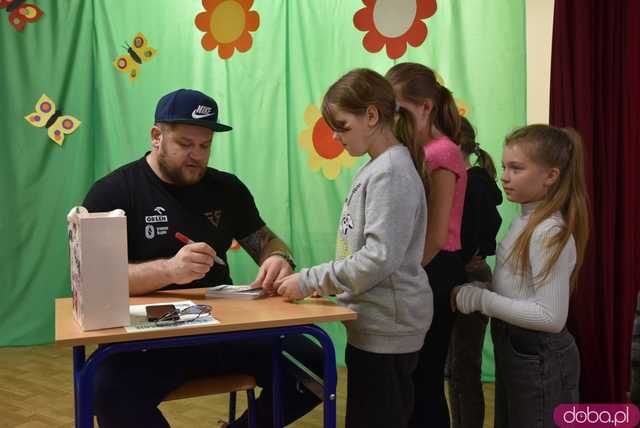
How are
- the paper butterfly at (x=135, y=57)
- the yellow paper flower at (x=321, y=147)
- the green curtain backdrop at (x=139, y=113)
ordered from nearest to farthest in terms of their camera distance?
the yellow paper flower at (x=321, y=147) → the green curtain backdrop at (x=139, y=113) → the paper butterfly at (x=135, y=57)

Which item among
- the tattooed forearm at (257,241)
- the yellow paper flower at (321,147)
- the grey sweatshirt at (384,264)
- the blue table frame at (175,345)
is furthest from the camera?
the yellow paper flower at (321,147)

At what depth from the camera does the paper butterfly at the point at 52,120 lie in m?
3.69

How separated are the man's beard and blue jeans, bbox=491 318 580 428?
3.61 ft

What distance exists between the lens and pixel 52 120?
3707mm

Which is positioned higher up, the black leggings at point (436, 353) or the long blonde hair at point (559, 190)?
the long blonde hair at point (559, 190)

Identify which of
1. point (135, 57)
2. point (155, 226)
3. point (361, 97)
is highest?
point (135, 57)

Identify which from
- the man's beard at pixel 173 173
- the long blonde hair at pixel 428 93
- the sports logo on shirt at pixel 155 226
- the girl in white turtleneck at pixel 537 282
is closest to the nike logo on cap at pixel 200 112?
the man's beard at pixel 173 173

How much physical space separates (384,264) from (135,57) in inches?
112

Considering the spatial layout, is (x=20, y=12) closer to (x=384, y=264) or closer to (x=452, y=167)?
(x=452, y=167)

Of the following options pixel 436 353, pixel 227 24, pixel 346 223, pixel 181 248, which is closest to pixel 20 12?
pixel 227 24

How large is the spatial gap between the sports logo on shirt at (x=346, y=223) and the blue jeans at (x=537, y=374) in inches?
22.8

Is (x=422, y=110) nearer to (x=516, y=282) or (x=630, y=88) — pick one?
(x=516, y=282)

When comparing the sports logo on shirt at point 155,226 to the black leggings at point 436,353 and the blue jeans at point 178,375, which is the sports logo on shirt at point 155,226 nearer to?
the blue jeans at point 178,375

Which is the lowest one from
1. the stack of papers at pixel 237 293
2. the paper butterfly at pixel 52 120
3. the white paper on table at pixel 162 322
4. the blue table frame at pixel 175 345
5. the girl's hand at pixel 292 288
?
the blue table frame at pixel 175 345
